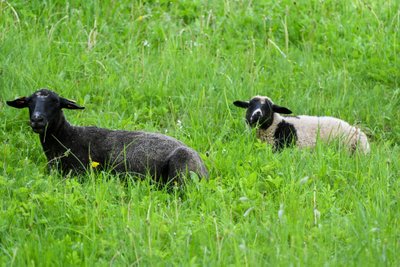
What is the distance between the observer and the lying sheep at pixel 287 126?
35.4 feet

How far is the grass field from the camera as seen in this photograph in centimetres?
712

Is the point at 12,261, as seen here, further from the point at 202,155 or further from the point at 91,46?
the point at 91,46

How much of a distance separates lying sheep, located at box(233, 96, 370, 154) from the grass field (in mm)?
286

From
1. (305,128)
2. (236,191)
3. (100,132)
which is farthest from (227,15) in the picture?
(236,191)

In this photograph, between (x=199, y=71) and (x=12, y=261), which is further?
(x=199, y=71)

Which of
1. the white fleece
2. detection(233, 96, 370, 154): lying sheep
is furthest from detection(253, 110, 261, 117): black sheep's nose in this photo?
the white fleece

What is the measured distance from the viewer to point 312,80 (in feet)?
40.2

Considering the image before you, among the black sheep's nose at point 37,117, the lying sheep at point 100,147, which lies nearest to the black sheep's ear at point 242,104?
the lying sheep at point 100,147

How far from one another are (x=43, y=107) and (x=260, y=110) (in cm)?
279

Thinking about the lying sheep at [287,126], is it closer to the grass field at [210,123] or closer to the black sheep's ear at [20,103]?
the grass field at [210,123]

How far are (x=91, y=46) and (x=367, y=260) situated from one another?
6.86 m

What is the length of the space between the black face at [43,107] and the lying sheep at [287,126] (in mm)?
2346

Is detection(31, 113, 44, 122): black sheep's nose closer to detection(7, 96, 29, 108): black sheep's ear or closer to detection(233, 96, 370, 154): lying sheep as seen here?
detection(7, 96, 29, 108): black sheep's ear

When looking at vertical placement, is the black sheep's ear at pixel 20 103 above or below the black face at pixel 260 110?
above
